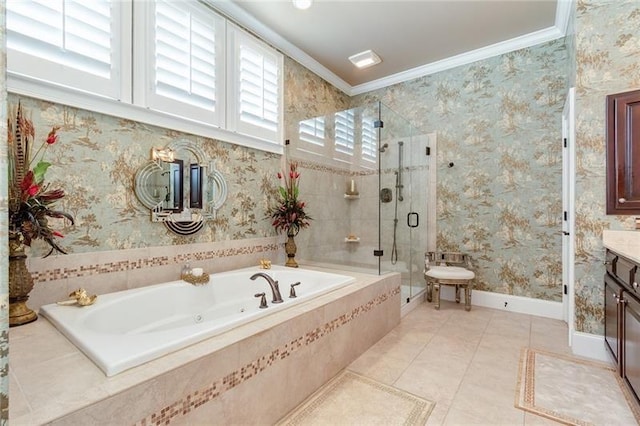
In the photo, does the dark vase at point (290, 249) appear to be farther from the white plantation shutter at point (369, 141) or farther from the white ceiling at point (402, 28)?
the white ceiling at point (402, 28)

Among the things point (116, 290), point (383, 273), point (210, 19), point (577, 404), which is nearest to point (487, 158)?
point (383, 273)

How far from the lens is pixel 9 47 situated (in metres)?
1.56

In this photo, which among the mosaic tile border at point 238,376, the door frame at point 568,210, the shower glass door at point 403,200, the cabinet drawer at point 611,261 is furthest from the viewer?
the shower glass door at point 403,200

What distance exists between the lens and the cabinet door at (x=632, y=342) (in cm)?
150

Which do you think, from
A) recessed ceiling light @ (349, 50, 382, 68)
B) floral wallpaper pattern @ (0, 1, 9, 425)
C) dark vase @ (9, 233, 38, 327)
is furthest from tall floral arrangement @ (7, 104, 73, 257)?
recessed ceiling light @ (349, 50, 382, 68)

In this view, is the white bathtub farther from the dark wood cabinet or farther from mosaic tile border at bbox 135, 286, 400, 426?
the dark wood cabinet

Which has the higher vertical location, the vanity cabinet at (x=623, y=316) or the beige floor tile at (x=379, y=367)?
the vanity cabinet at (x=623, y=316)

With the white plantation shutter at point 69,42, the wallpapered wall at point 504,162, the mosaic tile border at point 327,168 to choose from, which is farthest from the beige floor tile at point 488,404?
the white plantation shutter at point 69,42

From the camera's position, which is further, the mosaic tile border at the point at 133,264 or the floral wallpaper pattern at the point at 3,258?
the mosaic tile border at the point at 133,264

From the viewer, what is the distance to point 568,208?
8.62ft

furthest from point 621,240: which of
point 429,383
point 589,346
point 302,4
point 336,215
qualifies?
point 302,4

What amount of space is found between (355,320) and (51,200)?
190 centimetres

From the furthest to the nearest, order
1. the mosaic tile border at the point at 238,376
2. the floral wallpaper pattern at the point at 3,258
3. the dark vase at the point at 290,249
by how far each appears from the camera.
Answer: the dark vase at the point at 290,249 < the mosaic tile border at the point at 238,376 < the floral wallpaper pattern at the point at 3,258

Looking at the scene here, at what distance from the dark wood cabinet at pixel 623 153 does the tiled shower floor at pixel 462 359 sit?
1153mm
